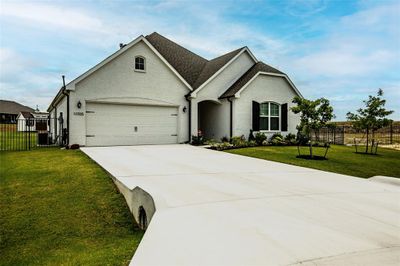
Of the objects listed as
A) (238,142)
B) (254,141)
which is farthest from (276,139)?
(238,142)

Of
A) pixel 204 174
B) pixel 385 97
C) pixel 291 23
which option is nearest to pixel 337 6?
pixel 291 23

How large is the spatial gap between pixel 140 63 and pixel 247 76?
6925 millimetres

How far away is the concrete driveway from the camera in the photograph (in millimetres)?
2705

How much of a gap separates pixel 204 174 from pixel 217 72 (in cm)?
1119

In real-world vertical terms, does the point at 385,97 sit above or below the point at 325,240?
above

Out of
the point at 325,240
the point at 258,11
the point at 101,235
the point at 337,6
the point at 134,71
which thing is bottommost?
the point at 101,235

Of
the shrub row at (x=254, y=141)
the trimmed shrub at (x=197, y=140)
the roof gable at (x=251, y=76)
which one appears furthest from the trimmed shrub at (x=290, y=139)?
the trimmed shrub at (x=197, y=140)

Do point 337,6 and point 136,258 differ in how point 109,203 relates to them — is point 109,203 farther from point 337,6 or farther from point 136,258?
point 337,6

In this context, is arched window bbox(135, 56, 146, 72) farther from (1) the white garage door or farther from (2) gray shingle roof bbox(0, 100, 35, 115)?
(2) gray shingle roof bbox(0, 100, 35, 115)

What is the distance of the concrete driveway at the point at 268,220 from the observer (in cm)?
271

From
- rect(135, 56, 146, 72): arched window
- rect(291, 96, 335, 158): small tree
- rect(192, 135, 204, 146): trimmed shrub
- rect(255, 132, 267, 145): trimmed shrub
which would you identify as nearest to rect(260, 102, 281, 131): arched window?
rect(255, 132, 267, 145): trimmed shrub

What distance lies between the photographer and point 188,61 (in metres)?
21.0

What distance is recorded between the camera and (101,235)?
4559 mm

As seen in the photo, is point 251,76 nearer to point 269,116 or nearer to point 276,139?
point 269,116
